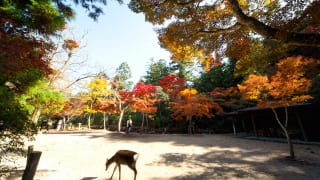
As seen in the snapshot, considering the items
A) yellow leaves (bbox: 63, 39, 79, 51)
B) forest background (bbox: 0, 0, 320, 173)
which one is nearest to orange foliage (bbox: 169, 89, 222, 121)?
forest background (bbox: 0, 0, 320, 173)

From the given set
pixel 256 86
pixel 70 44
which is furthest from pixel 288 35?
pixel 70 44

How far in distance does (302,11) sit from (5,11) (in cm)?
722

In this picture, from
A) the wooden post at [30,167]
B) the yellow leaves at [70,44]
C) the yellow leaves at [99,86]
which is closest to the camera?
the wooden post at [30,167]

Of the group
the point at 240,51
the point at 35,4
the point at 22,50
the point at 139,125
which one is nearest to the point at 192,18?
the point at 240,51

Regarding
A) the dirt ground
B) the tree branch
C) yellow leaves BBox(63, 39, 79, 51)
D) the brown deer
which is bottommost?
the dirt ground

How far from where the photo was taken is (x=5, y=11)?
4.98 metres

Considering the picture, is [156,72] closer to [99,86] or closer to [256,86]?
[99,86]

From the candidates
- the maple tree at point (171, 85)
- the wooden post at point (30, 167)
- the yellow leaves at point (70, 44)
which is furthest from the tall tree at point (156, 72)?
the wooden post at point (30, 167)

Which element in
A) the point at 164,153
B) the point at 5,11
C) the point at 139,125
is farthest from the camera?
the point at 139,125

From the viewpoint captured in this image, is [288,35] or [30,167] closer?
[288,35]

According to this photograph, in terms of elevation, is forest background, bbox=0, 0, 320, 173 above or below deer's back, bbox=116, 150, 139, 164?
above

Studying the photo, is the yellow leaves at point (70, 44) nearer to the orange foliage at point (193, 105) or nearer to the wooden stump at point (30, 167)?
the wooden stump at point (30, 167)

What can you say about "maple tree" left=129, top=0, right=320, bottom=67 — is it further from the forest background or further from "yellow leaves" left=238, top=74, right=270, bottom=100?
"yellow leaves" left=238, top=74, right=270, bottom=100

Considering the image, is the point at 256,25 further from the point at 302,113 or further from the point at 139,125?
the point at 139,125
